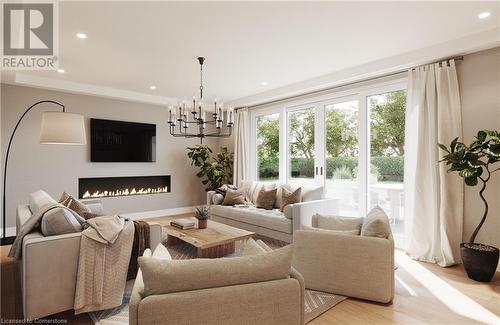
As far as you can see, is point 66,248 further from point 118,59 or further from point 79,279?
point 118,59

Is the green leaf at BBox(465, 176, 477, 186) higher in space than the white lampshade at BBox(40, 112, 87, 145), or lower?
lower

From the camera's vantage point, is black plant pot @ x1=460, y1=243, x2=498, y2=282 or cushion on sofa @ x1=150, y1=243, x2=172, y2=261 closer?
cushion on sofa @ x1=150, y1=243, x2=172, y2=261

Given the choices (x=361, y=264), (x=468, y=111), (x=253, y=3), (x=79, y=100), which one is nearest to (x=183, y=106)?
(x=253, y=3)

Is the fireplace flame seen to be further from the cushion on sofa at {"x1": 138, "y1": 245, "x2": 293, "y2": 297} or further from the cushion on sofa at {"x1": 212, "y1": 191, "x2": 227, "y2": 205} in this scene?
the cushion on sofa at {"x1": 138, "y1": 245, "x2": 293, "y2": 297}

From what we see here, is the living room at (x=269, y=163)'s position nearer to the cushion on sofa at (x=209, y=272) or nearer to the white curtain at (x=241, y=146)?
the cushion on sofa at (x=209, y=272)

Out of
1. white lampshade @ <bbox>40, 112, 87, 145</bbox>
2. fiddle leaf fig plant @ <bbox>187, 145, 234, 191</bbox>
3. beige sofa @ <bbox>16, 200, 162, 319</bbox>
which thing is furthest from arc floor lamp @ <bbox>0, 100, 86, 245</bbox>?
fiddle leaf fig plant @ <bbox>187, 145, 234, 191</bbox>

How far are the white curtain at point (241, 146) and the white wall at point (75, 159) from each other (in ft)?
3.89

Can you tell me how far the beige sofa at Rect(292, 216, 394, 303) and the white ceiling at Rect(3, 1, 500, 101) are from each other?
2.15 metres

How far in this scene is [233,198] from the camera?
4992mm

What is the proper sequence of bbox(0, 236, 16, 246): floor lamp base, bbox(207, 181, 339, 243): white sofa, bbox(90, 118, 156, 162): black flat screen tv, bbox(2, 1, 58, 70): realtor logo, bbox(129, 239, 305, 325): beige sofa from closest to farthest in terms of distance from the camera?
bbox(129, 239, 305, 325): beige sofa, bbox(2, 1, 58, 70): realtor logo, bbox(207, 181, 339, 243): white sofa, bbox(0, 236, 16, 246): floor lamp base, bbox(90, 118, 156, 162): black flat screen tv

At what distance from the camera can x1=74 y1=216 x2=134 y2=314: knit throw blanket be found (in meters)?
2.07

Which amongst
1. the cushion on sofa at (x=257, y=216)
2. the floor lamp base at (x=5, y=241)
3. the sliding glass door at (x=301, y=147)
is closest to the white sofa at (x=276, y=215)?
the cushion on sofa at (x=257, y=216)

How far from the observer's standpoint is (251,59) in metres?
3.83

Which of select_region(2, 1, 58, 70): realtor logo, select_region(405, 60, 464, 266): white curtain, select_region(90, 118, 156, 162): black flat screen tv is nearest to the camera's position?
select_region(2, 1, 58, 70): realtor logo
